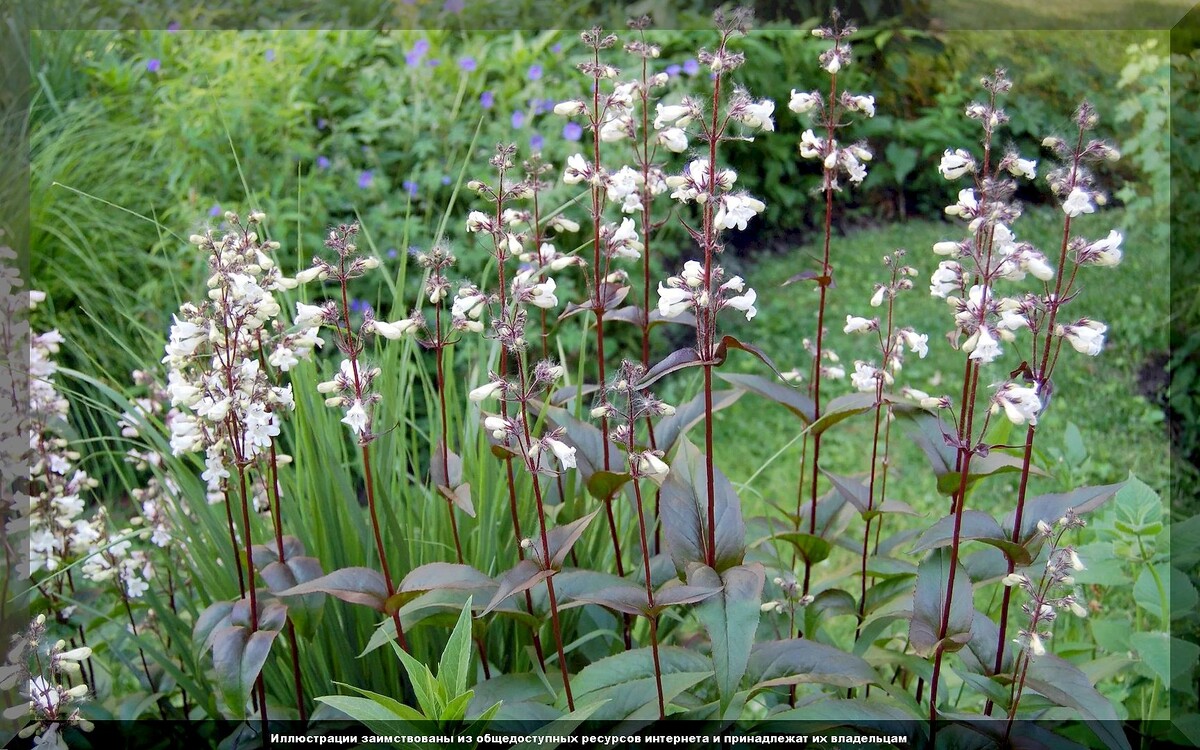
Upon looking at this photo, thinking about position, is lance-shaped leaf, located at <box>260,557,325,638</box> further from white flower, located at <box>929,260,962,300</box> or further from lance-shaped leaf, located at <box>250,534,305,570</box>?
white flower, located at <box>929,260,962,300</box>

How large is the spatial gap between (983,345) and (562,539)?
728 millimetres

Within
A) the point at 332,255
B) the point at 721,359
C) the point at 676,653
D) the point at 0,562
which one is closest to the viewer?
the point at 721,359

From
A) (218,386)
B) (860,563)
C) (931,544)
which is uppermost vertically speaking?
(218,386)

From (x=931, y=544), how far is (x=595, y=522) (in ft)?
2.73

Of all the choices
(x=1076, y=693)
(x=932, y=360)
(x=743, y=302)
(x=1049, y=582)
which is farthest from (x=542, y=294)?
(x=932, y=360)

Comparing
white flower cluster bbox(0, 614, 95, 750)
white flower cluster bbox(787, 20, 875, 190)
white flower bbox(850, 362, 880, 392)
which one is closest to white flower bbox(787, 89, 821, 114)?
white flower cluster bbox(787, 20, 875, 190)

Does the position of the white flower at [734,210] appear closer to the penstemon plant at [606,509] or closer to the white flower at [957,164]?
the penstemon plant at [606,509]

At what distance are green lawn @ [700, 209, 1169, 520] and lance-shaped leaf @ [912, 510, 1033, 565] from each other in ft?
6.39

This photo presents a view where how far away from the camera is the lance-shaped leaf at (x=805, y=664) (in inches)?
64.2

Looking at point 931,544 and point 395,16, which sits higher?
point 395,16

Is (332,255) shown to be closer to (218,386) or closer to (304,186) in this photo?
(304,186)

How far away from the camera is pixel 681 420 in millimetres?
1984

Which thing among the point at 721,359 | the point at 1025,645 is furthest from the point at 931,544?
the point at 721,359

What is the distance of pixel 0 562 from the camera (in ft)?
6.49
